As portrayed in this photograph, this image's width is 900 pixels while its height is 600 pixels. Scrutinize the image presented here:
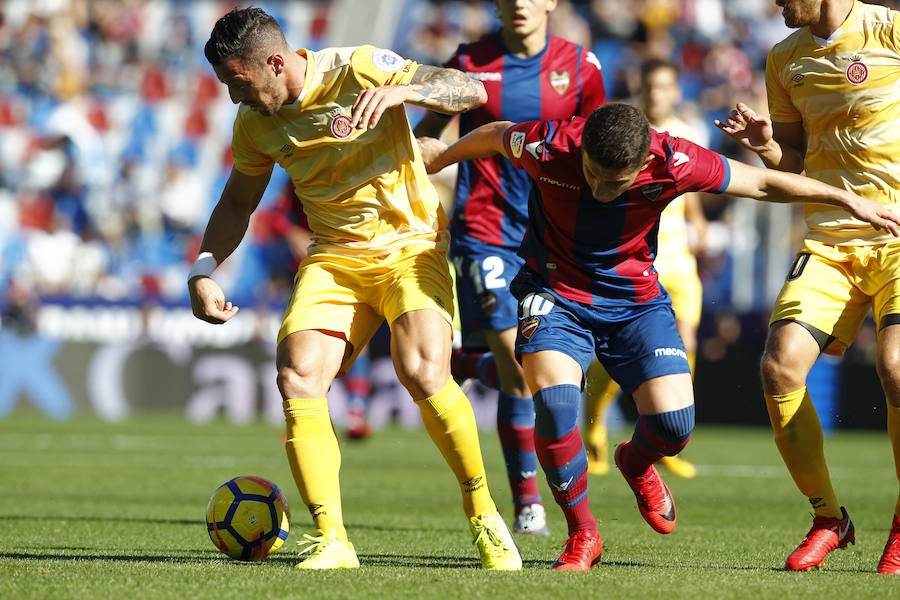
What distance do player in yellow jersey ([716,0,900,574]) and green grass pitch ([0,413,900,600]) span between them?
20.7 inches

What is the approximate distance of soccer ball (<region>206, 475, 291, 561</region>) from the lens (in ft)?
19.3

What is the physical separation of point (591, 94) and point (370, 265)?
2.39 m

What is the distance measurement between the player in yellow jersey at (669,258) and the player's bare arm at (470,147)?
12.4 ft

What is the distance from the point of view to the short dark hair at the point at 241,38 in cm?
547

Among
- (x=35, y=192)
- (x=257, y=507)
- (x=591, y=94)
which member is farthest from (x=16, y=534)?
(x=35, y=192)

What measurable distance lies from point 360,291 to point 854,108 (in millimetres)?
2329

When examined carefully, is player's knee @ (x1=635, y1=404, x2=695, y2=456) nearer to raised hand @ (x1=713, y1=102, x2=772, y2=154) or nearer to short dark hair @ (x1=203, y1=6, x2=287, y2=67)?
raised hand @ (x1=713, y1=102, x2=772, y2=154)

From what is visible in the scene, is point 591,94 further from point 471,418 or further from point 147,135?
point 147,135

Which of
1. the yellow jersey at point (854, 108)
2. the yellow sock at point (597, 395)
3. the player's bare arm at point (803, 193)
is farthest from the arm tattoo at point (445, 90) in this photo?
the yellow sock at point (597, 395)

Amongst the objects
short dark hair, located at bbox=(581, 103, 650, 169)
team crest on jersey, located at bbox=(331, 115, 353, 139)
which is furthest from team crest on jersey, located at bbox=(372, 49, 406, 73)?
short dark hair, located at bbox=(581, 103, 650, 169)

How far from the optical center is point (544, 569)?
5.55m

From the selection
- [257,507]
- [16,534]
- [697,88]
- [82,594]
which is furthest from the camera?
[697,88]

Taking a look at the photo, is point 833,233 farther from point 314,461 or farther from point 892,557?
point 314,461

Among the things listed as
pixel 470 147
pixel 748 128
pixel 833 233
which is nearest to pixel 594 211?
pixel 470 147
